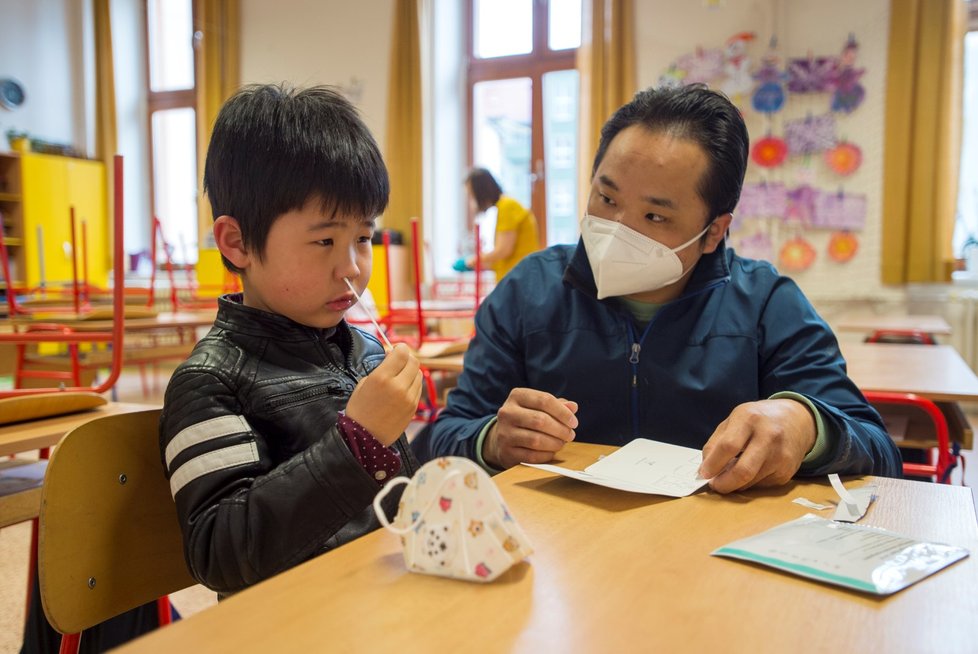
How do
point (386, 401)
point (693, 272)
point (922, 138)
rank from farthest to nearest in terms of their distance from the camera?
1. point (922, 138)
2. point (693, 272)
3. point (386, 401)

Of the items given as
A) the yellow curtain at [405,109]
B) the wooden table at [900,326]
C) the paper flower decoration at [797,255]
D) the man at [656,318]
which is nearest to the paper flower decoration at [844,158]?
the paper flower decoration at [797,255]

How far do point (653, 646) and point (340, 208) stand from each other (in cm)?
64

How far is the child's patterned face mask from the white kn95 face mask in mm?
677

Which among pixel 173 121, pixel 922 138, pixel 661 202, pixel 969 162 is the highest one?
pixel 173 121

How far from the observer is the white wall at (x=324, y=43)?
20.1ft

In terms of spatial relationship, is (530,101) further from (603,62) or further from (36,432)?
(36,432)

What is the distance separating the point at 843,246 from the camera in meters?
4.78

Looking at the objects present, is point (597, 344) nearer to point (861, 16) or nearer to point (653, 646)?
point (653, 646)

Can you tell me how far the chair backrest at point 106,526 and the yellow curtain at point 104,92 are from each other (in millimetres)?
7143

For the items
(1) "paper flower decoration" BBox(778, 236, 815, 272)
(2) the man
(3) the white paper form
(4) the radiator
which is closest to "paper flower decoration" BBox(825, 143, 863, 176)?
(1) "paper flower decoration" BBox(778, 236, 815, 272)

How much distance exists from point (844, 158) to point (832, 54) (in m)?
0.65

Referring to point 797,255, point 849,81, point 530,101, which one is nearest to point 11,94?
point 530,101

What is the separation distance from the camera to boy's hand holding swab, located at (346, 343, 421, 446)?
2.47 feet

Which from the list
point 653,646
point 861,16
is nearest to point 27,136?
point 861,16
